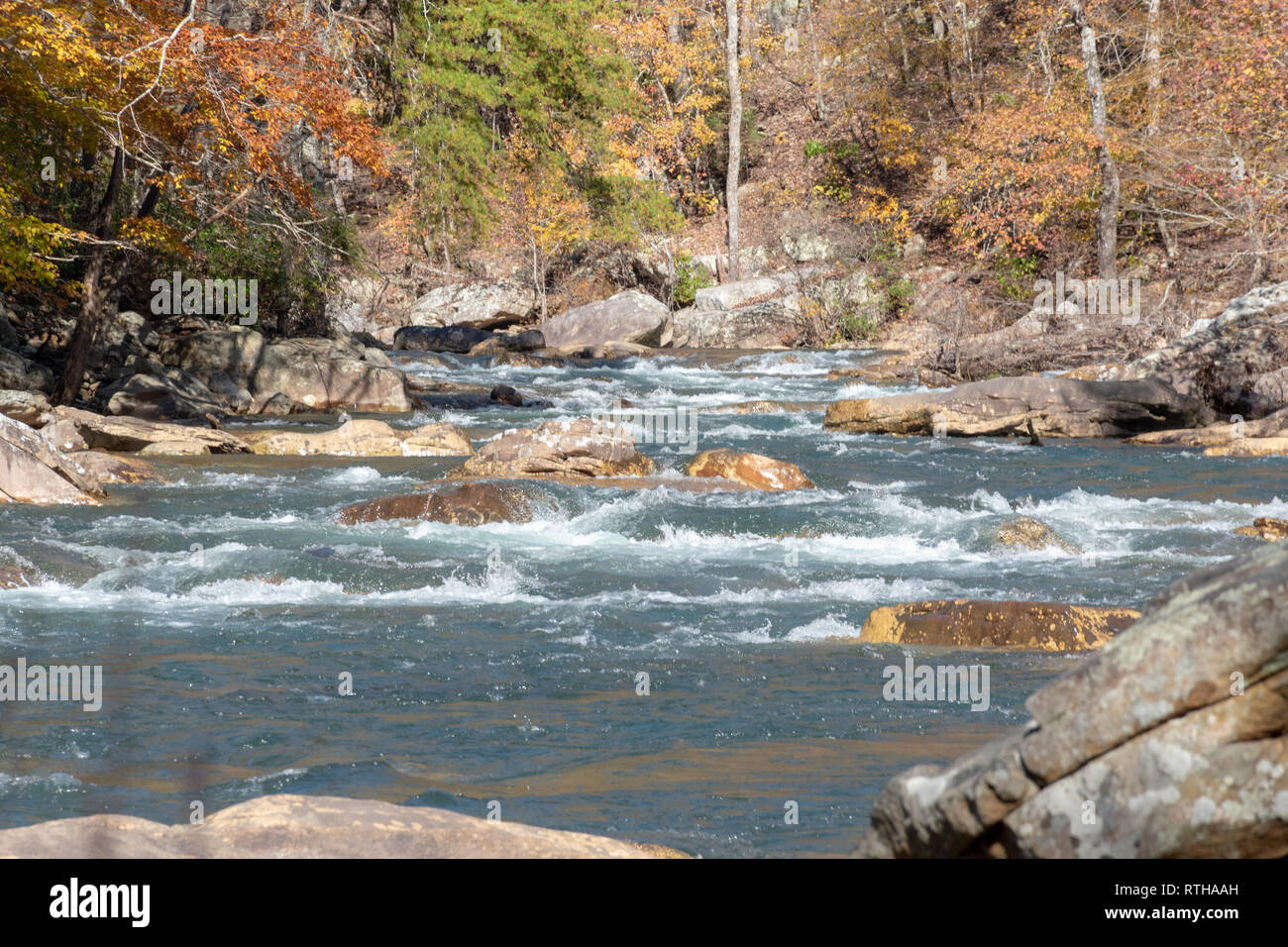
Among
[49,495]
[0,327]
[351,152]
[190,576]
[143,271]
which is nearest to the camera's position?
[190,576]

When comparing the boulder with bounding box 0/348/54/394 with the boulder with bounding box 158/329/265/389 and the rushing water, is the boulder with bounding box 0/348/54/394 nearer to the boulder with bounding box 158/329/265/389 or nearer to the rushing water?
the boulder with bounding box 158/329/265/389

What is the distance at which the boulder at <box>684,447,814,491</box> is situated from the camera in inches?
522

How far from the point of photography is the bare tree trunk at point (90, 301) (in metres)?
16.3

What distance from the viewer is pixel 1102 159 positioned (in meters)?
25.0

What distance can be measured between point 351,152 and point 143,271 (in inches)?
257

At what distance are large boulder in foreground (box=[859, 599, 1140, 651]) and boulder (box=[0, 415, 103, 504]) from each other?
8146 millimetres

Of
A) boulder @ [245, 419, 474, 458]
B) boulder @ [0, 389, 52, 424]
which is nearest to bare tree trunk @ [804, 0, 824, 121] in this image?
boulder @ [245, 419, 474, 458]

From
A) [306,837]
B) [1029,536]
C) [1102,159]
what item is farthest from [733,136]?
[306,837]

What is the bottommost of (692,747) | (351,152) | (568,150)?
(692,747)

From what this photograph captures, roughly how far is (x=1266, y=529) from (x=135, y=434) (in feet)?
41.6
